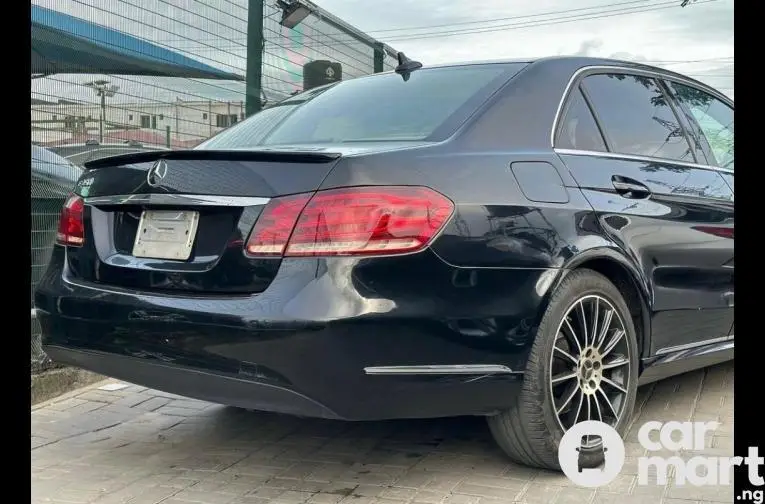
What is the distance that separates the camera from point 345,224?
100 inches

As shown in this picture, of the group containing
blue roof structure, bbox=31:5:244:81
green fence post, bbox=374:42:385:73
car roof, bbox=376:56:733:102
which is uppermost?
green fence post, bbox=374:42:385:73

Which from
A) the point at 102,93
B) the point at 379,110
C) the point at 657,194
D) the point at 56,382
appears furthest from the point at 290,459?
the point at 102,93

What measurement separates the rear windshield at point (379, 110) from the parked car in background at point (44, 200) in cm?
137

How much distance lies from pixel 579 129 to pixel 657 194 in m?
0.52

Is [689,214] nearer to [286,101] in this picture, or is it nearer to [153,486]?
[286,101]

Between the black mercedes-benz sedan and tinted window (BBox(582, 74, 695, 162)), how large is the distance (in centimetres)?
3

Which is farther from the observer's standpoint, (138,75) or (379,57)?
(379,57)

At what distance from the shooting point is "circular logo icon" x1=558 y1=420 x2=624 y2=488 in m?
3.09

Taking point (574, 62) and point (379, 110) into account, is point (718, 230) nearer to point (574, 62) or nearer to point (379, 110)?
point (574, 62)

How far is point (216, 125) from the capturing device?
601 cm

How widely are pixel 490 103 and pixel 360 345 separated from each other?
117cm

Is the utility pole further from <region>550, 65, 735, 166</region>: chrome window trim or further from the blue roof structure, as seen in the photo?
<region>550, 65, 735, 166</region>: chrome window trim

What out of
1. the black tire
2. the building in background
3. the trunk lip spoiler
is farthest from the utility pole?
the black tire

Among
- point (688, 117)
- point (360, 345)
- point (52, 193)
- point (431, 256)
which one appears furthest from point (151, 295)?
point (688, 117)
